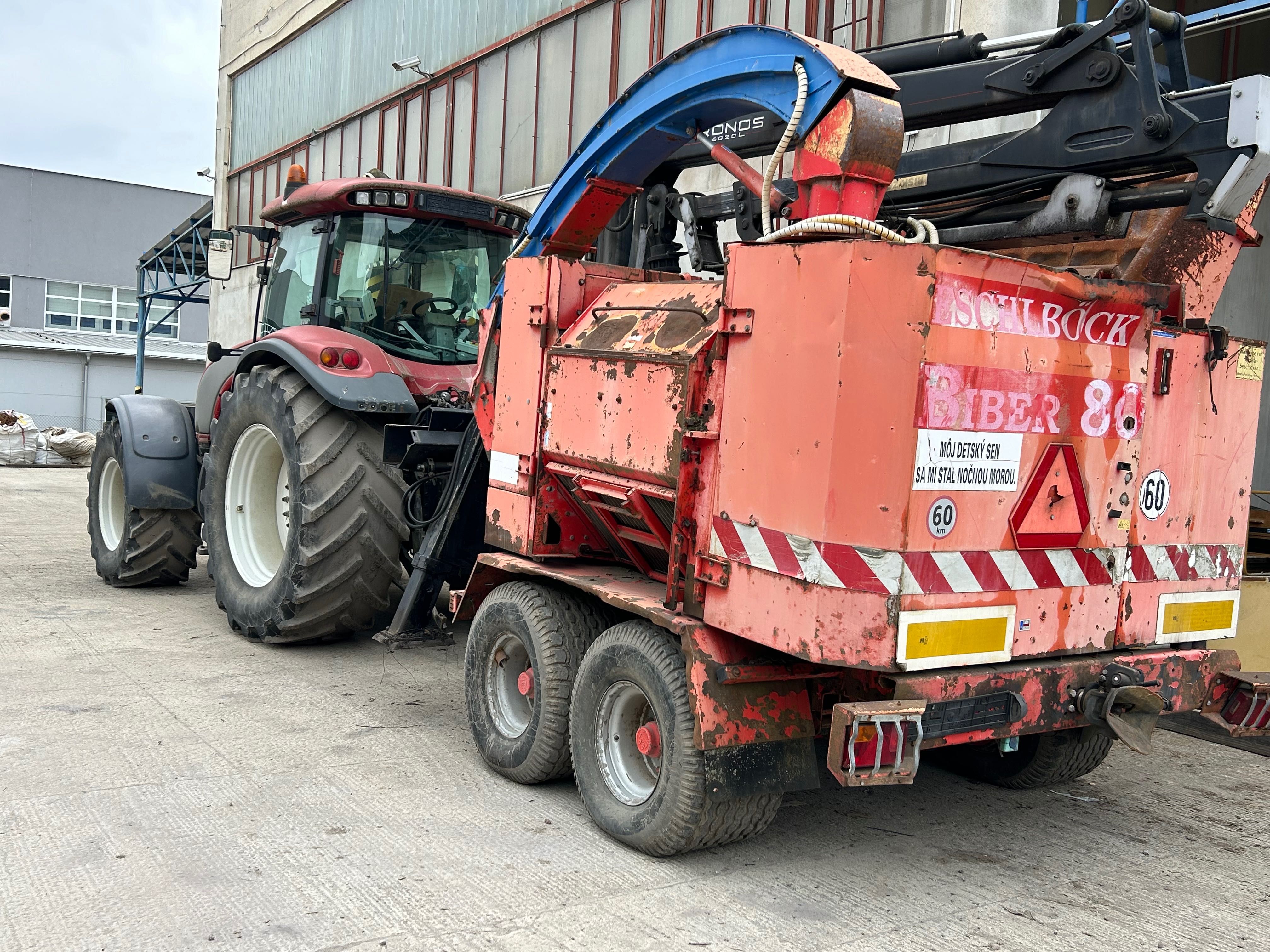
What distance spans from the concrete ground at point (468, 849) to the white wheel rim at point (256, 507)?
46.4 inches

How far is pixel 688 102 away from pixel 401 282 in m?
2.80

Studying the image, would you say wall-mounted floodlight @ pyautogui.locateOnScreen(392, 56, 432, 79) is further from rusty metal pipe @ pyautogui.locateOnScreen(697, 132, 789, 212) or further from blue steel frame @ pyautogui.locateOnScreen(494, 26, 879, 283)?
rusty metal pipe @ pyautogui.locateOnScreen(697, 132, 789, 212)

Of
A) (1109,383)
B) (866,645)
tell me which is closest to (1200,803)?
(1109,383)

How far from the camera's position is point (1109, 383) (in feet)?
11.3

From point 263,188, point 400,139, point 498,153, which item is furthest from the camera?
point 263,188

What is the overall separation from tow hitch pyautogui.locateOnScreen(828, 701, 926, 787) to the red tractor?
283 cm

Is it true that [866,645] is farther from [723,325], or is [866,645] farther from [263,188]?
[263,188]

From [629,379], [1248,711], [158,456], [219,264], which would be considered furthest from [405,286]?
[219,264]

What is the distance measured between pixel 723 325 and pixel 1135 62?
1631 millimetres

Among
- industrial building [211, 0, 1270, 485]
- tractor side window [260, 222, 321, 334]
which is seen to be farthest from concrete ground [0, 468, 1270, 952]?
industrial building [211, 0, 1270, 485]

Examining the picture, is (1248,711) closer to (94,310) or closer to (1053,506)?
(1053,506)

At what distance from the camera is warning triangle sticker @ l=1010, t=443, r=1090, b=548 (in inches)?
130

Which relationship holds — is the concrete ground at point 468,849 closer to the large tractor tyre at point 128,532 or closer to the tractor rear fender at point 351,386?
the tractor rear fender at point 351,386

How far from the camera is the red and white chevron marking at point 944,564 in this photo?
303cm
